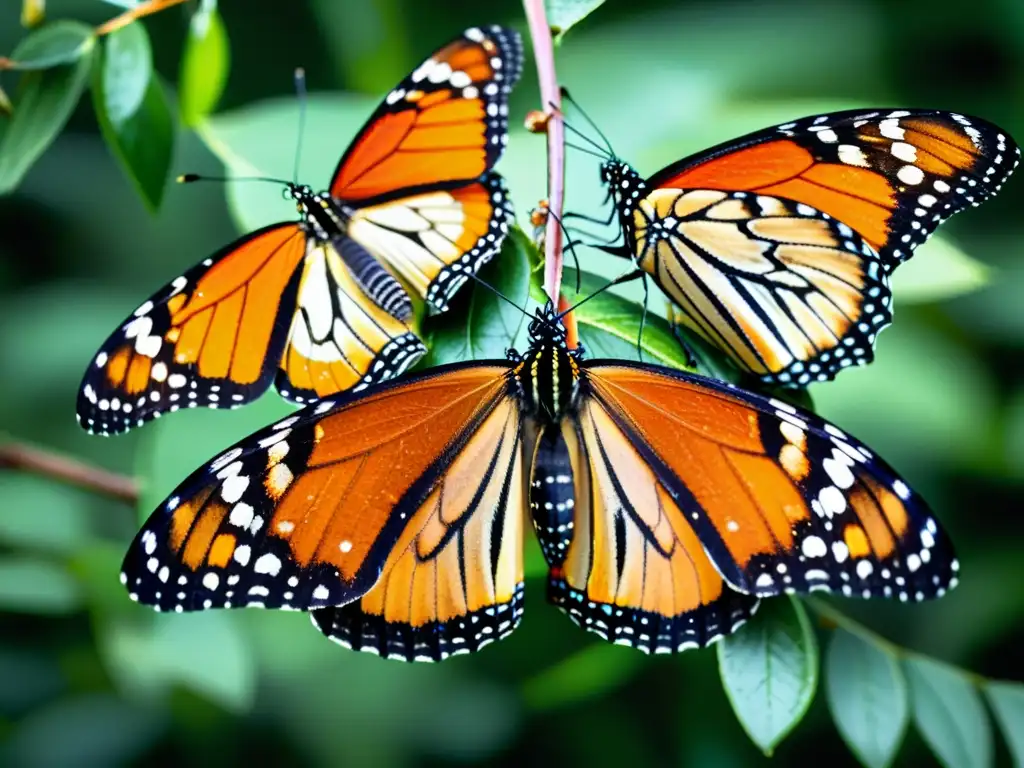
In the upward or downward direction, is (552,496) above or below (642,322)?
below

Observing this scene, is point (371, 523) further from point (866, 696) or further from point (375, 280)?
point (866, 696)

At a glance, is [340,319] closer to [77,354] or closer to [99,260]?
[77,354]

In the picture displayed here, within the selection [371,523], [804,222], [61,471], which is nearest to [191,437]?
[61,471]

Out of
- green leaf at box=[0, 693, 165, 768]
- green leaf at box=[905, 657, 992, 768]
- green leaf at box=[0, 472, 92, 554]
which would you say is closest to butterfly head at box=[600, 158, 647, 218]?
green leaf at box=[905, 657, 992, 768]

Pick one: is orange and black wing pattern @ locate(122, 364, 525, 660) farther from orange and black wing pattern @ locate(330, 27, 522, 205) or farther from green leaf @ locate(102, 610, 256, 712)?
green leaf @ locate(102, 610, 256, 712)

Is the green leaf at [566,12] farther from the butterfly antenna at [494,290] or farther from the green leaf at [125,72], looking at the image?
the green leaf at [125,72]
